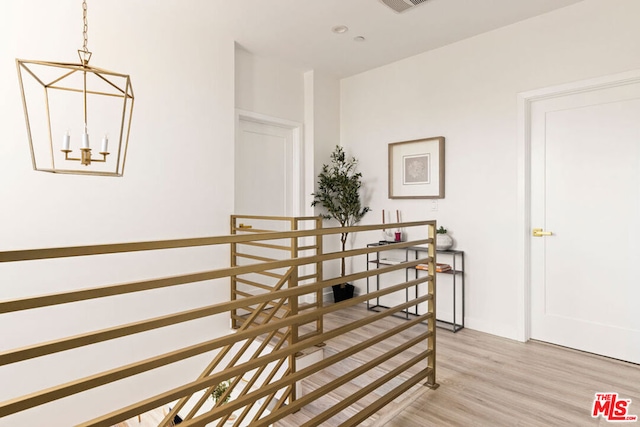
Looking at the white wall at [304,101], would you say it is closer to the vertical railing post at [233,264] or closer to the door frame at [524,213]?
the vertical railing post at [233,264]

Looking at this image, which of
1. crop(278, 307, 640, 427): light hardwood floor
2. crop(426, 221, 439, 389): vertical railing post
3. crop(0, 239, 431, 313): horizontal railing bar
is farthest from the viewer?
crop(426, 221, 439, 389): vertical railing post

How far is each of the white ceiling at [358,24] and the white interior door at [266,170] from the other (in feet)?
2.71

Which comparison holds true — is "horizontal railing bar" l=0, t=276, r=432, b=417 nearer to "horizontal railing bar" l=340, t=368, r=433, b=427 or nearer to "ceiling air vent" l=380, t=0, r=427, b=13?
"horizontal railing bar" l=340, t=368, r=433, b=427

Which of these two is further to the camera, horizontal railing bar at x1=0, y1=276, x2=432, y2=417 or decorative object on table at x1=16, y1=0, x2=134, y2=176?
decorative object on table at x1=16, y1=0, x2=134, y2=176

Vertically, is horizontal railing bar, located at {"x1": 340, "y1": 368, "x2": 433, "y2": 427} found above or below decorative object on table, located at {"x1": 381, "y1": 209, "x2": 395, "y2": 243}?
below

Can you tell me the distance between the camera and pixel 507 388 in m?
2.39

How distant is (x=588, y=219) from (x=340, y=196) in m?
2.39

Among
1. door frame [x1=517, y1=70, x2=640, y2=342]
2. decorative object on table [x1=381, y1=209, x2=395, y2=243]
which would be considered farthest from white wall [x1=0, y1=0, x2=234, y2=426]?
door frame [x1=517, y1=70, x2=640, y2=342]

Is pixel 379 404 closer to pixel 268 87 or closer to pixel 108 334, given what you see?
pixel 108 334

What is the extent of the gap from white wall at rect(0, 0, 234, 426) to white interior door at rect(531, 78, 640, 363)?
282 cm

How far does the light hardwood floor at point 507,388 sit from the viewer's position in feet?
6.76

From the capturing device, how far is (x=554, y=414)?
2100mm

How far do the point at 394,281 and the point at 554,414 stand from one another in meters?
2.19

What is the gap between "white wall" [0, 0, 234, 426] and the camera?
2.45m
